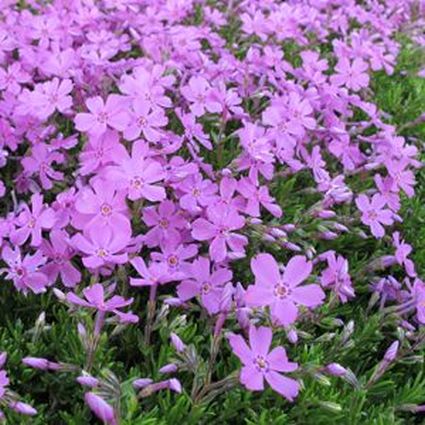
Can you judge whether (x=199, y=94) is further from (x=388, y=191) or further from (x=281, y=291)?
(x=281, y=291)

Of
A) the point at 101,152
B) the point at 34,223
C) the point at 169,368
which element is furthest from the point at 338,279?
the point at 34,223

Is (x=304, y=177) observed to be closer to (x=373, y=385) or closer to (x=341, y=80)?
(x=341, y=80)

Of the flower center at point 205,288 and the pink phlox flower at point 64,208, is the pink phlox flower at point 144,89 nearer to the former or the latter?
the pink phlox flower at point 64,208

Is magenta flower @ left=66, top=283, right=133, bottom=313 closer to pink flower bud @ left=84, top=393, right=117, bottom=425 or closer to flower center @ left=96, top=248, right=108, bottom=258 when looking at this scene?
flower center @ left=96, top=248, right=108, bottom=258

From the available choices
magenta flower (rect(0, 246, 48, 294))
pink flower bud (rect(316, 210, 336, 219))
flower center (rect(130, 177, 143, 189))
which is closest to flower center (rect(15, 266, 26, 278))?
magenta flower (rect(0, 246, 48, 294))

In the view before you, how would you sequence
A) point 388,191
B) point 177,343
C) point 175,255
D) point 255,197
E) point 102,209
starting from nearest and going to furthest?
point 177,343 → point 102,209 → point 175,255 → point 255,197 → point 388,191

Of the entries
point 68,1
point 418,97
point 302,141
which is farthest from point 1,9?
point 418,97
